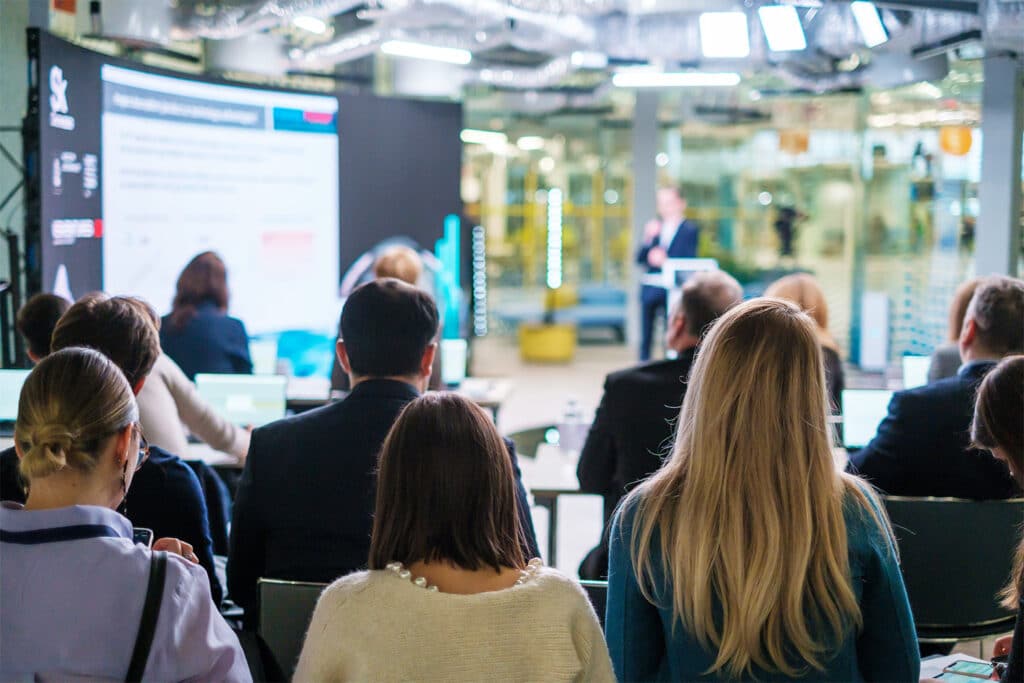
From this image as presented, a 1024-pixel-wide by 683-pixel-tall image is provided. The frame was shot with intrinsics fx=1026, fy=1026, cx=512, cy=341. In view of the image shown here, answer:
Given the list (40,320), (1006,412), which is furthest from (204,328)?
(1006,412)

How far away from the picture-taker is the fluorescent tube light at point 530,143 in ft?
48.7

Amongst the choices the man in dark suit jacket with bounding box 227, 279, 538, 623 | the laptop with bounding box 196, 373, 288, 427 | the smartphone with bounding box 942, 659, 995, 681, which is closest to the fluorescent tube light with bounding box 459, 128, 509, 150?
the laptop with bounding box 196, 373, 288, 427

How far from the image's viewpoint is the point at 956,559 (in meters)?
2.75

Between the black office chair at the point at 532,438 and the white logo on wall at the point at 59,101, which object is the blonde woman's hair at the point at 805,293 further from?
the white logo on wall at the point at 59,101

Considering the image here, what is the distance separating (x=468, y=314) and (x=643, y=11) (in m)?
3.23

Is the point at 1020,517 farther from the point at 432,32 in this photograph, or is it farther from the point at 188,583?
the point at 432,32

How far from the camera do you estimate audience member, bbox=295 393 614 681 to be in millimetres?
1362

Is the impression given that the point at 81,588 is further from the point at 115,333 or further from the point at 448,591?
the point at 115,333

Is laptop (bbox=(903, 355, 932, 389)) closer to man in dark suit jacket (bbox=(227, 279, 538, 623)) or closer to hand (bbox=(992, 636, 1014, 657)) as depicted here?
hand (bbox=(992, 636, 1014, 657))

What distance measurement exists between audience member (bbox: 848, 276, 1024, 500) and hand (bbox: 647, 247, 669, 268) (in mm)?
6552

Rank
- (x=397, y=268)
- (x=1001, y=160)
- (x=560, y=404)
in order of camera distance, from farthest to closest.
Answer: (x=560, y=404), (x=1001, y=160), (x=397, y=268)

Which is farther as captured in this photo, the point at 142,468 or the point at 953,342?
the point at 953,342

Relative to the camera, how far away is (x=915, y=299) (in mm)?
9906

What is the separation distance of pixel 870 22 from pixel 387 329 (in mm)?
5360
